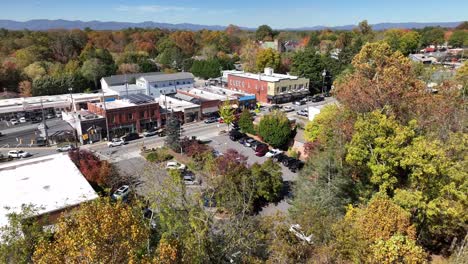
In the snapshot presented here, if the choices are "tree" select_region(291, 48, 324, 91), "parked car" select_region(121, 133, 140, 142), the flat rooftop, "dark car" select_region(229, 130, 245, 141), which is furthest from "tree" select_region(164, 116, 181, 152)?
"tree" select_region(291, 48, 324, 91)

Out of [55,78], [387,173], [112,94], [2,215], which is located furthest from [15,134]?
[387,173]

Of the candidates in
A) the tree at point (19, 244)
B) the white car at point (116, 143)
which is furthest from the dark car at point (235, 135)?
the tree at point (19, 244)

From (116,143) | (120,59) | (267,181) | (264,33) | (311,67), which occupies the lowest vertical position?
(116,143)

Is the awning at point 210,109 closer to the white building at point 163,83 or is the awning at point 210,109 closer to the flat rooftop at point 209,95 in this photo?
the flat rooftop at point 209,95

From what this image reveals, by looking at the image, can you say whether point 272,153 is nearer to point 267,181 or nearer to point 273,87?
point 267,181

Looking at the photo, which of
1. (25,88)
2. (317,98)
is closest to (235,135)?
(317,98)

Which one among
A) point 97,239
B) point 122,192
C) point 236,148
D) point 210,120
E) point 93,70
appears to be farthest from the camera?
point 93,70
